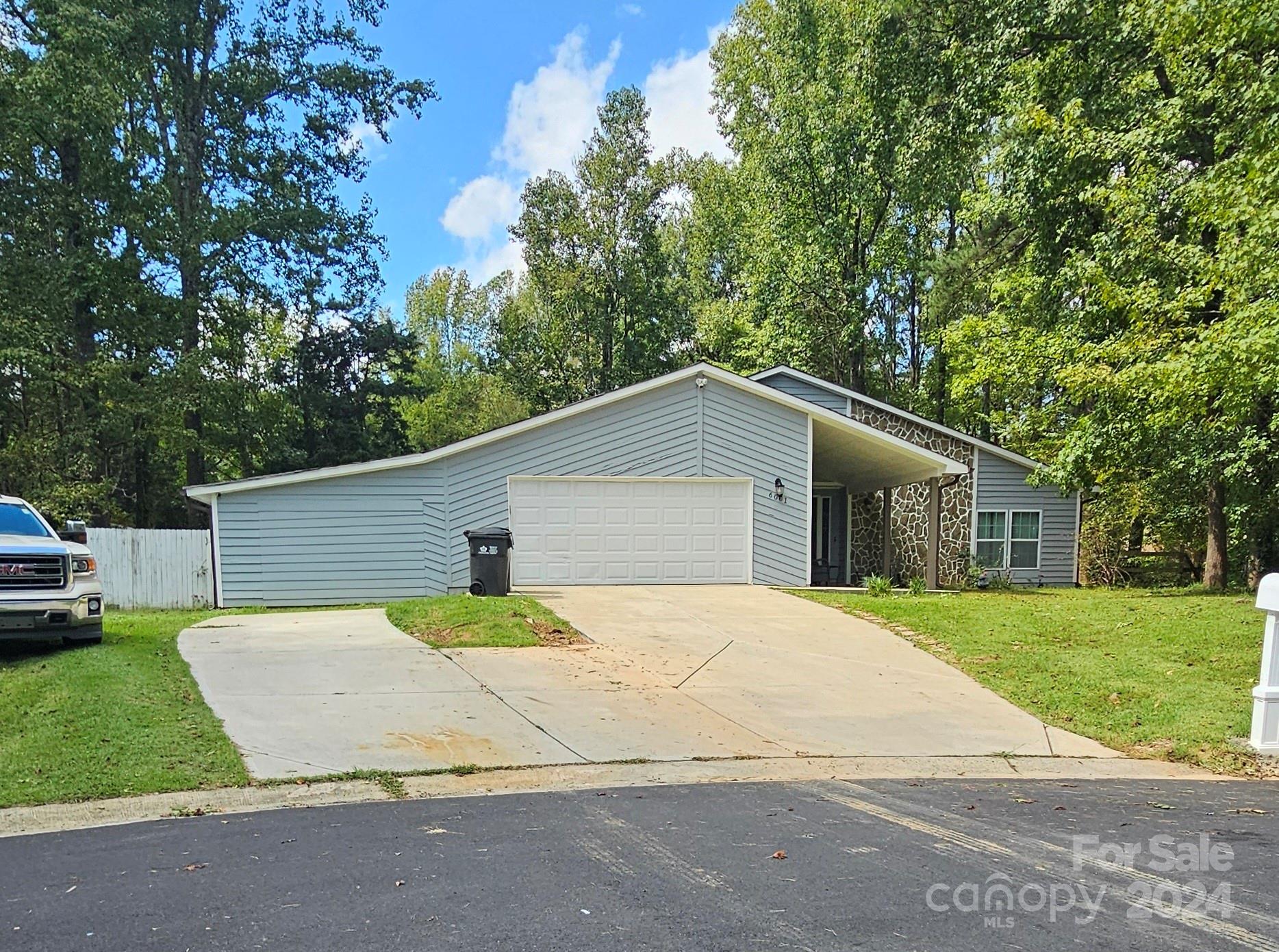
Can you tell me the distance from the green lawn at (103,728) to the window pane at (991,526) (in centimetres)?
1758

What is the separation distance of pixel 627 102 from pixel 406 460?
22693 millimetres

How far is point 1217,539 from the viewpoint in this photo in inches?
622

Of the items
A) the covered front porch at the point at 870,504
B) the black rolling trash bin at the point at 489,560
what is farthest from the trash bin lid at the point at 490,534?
the covered front porch at the point at 870,504

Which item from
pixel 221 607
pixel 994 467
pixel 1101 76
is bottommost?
pixel 221 607

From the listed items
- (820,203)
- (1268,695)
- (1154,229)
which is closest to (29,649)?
(1268,695)

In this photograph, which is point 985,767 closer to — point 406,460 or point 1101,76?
point 406,460

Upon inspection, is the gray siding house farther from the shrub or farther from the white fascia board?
the shrub

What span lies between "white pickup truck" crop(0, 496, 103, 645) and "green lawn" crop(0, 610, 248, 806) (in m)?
0.31

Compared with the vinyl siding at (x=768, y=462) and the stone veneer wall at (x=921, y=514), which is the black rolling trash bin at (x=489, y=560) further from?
the stone veneer wall at (x=921, y=514)

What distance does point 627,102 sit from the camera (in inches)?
1225

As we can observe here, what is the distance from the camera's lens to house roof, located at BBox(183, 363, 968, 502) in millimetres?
13875

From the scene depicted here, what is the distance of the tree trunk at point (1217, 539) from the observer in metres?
15.6

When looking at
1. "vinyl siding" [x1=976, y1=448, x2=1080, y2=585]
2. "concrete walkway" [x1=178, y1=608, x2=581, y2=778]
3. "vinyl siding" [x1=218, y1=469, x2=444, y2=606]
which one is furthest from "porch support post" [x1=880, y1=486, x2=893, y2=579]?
"concrete walkway" [x1=178, y1=608, x2=581, y2=778]

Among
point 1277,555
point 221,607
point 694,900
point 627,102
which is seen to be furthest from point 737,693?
point 627,102
